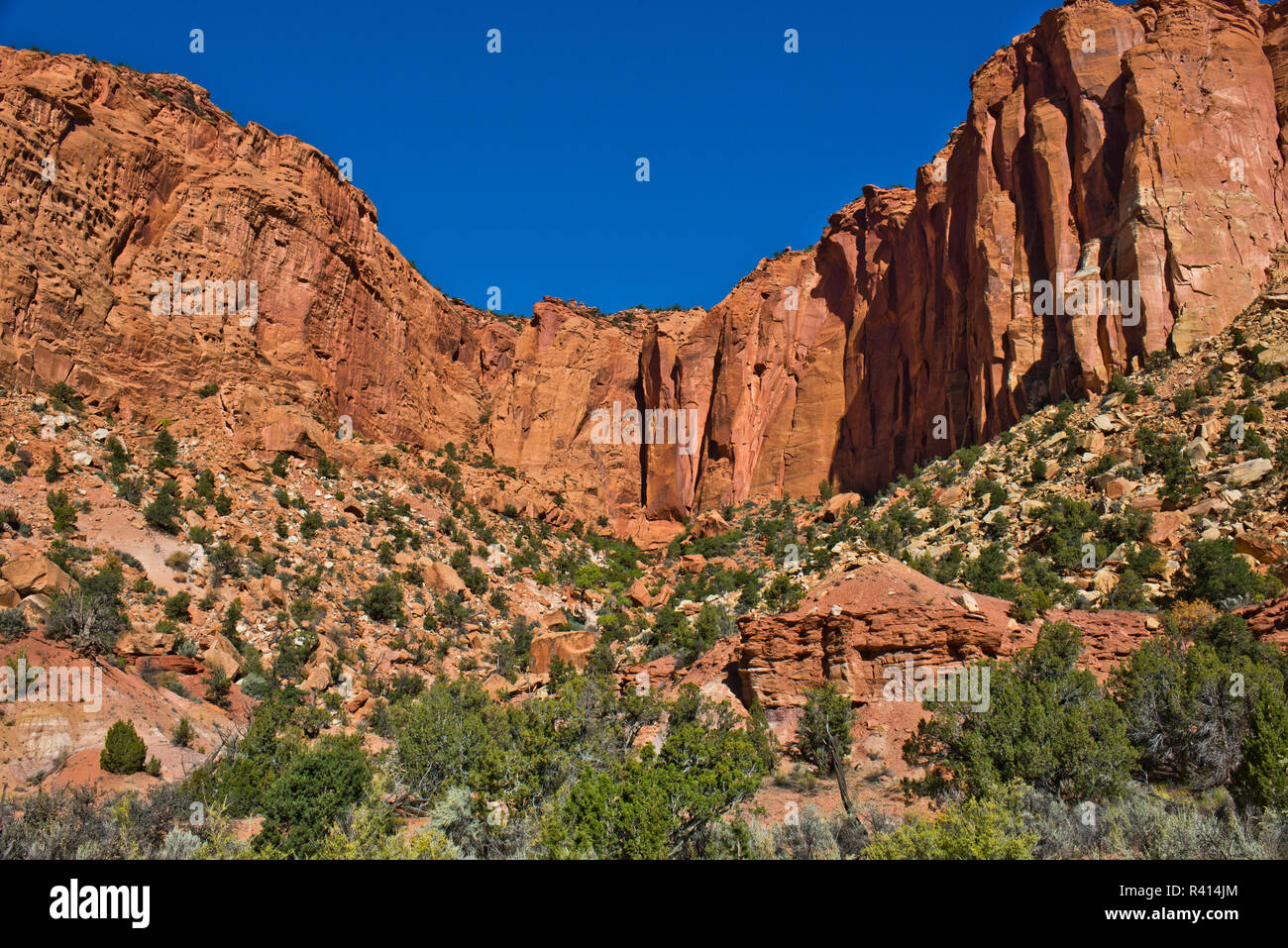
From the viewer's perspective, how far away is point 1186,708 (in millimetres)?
14703

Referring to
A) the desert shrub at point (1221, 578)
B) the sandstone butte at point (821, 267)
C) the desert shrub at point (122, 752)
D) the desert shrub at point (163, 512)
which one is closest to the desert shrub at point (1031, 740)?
the desert shrub at point (1221, 578)

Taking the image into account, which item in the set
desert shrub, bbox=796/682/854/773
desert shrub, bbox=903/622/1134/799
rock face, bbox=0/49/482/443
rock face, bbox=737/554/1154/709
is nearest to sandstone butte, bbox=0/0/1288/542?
rock face, bbox=0/49/482/443

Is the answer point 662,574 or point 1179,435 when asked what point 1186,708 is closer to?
point 1179,435

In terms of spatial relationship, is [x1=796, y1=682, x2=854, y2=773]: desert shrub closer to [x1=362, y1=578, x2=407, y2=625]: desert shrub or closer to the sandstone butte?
[x1=362, y1=578, x2=407, y2=625]: desert shrub

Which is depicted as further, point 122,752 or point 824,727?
point 824,727

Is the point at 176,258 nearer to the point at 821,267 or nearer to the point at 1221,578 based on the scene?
the point at 821,267

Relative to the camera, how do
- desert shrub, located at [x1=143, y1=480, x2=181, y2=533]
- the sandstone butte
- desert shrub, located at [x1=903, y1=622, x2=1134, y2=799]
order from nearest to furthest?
desert shrub, located at [x1=903, y1=622, x2=1134, y2=799], desert shrub, located at [x1=143, y1=480, x2=181, y2=533], the sandstone butte

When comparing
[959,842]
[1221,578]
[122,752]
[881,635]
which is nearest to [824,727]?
[881,635]

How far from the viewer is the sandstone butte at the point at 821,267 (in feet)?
110

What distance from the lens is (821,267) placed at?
201 ft

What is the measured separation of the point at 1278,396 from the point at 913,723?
62.9 ft

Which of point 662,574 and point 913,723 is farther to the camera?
point 662,574

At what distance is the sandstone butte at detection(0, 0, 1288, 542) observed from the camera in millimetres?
33656
